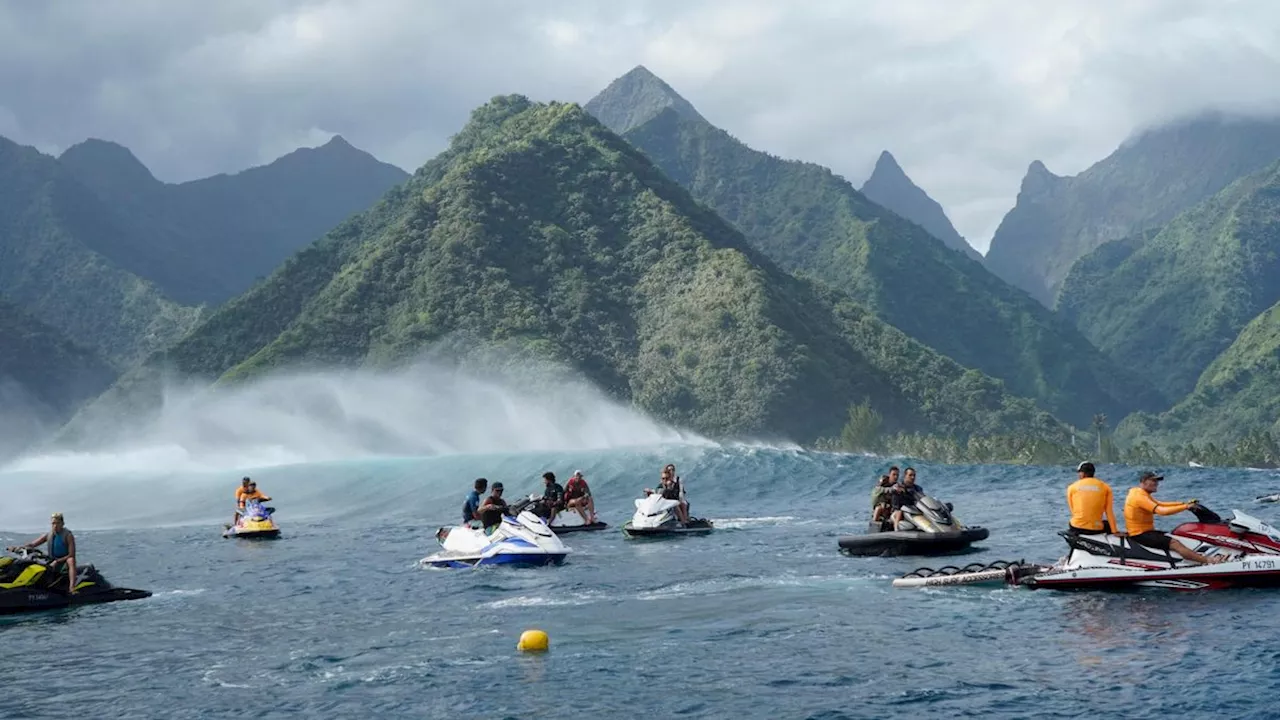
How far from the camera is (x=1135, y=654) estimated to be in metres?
19.0

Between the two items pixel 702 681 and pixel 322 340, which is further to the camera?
pixel 322 340

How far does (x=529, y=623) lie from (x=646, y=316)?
130 meters

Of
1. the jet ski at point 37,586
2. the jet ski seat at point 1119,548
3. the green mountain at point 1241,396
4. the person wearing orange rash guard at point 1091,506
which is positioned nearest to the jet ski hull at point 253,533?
the jet ski at point 37,586

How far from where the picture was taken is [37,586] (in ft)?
87.5

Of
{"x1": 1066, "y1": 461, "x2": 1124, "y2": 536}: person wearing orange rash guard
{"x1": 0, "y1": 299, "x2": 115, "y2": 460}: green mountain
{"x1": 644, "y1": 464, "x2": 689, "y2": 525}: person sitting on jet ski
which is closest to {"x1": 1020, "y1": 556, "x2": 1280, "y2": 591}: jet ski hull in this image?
{"x1": 1066, "y1": 461, "x2": 1124, "y2": 536}: person wearing orange rash guard

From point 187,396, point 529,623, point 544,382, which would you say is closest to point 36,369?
point 187,396

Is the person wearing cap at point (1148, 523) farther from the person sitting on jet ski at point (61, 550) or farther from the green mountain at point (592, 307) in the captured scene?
the green mountain at point (592, 307)

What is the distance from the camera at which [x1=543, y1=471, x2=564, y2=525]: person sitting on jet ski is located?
1581 inches

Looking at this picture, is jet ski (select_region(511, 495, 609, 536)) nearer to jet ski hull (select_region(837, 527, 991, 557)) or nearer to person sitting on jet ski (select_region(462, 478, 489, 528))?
person sitting on jet ski (select_region(462, 478, 489, 528))

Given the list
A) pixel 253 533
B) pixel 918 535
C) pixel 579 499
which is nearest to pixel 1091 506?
pixel 918 535

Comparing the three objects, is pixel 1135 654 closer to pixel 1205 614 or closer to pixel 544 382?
pixel 1205 614

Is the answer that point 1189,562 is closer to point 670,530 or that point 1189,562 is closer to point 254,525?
point 670,530

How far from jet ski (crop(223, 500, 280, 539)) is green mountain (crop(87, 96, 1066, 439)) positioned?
291ft

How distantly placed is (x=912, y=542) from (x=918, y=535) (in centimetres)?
21
